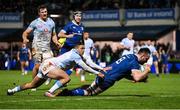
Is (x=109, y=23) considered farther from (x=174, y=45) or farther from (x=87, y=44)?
(x=87, y=44)

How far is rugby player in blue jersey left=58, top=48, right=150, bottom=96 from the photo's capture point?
1540cm

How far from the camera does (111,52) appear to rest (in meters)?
45.2

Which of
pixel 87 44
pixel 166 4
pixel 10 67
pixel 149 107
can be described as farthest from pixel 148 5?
pixel 149 107

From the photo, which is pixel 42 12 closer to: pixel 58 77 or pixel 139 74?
pixel 58 77

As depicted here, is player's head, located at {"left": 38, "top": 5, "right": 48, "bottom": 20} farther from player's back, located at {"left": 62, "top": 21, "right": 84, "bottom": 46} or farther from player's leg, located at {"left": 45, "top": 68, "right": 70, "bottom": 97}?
player's leg, located at {"left": 45, "top": 68, "right": 70, "bottom": 97}


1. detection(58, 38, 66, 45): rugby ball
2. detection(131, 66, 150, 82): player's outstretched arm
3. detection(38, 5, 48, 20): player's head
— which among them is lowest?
detection(131, 66, 150, 82): player's outstretched arm

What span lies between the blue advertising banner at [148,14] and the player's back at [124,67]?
99.7ft

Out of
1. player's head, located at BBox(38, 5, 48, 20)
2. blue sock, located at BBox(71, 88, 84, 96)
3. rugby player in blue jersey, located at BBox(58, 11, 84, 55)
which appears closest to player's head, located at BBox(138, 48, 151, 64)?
blue sock, located at BBox(71, 88, 84, 96)

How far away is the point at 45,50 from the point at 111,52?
2713 centimetres

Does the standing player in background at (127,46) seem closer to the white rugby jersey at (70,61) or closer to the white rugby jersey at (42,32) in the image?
the white rugby jersey at (42,32)

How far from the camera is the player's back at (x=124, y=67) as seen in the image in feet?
51.2

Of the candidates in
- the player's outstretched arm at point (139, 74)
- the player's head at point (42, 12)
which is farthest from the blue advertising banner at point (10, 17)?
the player's outstretched arm at point (139, 74)

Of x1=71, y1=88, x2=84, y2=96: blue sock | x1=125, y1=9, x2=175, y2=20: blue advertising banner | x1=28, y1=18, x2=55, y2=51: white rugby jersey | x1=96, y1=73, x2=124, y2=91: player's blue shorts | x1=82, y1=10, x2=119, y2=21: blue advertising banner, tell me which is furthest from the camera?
x1=82, y1=10, x2=119, y2=21: blue advertising banner

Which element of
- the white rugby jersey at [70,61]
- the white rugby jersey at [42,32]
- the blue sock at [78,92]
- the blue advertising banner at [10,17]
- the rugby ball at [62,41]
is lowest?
the blue advertising banner at [10,17]
